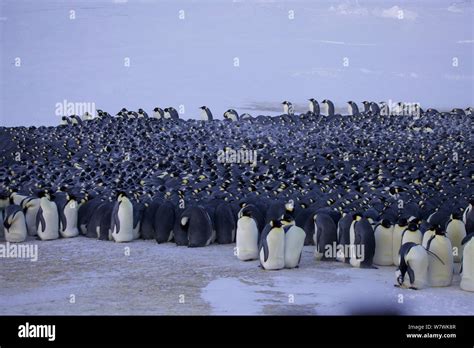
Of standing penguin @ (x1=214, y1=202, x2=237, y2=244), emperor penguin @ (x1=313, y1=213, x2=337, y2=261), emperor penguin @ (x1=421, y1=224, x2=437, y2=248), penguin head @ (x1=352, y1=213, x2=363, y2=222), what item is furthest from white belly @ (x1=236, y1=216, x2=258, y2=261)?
emperor penguin @ (x1=421, y1=224, x2=437, y2=248)

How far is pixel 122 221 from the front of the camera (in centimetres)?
929

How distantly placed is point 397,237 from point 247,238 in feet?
4.17

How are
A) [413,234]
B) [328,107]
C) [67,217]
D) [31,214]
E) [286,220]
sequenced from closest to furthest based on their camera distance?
[413,234] < [286,220] < [67,217] < [31,214] < [328,107]

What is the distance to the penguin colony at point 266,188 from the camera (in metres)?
8.20

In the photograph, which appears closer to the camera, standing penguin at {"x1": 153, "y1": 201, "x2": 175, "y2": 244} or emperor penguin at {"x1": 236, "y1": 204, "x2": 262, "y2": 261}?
emperor penguin at {"x1": 236, "y1": 204, "x2": 262, "y2": 261}

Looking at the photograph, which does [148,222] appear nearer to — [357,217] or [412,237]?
[357,217]

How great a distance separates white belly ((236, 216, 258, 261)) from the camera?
8484 mm

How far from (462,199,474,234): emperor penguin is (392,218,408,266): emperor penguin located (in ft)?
2.94

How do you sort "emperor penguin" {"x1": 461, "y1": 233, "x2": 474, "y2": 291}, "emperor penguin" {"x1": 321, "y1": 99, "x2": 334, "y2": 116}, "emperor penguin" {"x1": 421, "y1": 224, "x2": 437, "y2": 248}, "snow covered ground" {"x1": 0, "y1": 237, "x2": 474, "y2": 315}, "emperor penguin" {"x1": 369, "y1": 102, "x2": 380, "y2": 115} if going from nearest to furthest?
"snow covered ground" {"x1": 0, "y1": 237, "x2": 474, "y2": 315} → "emperor penguin" {"x1": 461, "y1": 233, "x2": 474, "y2": 291} → "emperor penguin" {"x1": 421, "y1": 224, "x2": 437, "y2": 248} → "emperor penguin" {"x1": 369, "y1": 102, "x2": 380, "y2": 115} → "emperor penguin" {"x1": 321, "y1": 99, "x2": 334, "y2": 116}
